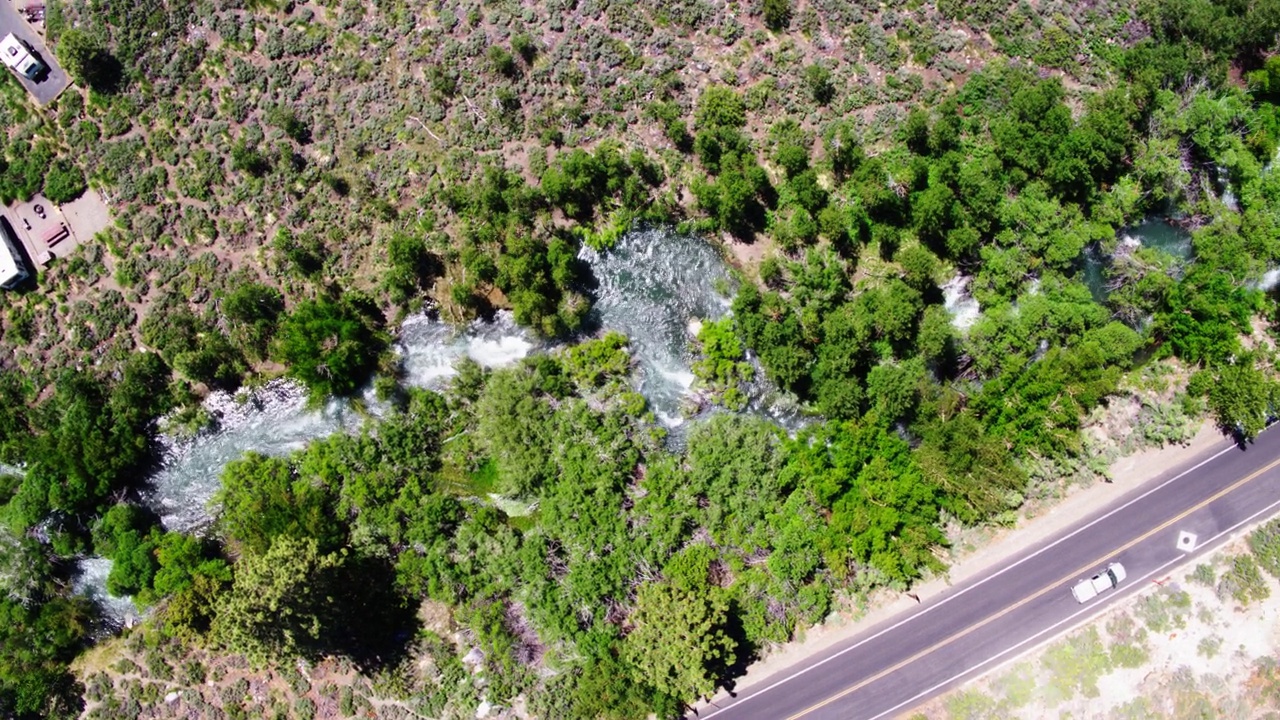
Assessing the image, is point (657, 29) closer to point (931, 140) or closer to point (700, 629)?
point (931, 140)

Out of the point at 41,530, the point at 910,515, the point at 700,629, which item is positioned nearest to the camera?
the point at 700,629

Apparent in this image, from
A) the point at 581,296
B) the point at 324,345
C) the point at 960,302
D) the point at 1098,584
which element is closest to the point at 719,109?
the point at 581,296

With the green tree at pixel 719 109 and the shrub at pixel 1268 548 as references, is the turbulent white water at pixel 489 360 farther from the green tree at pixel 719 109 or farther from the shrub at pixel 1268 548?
the shrub at pixel 1268 548

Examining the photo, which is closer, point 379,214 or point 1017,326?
point 1017,326

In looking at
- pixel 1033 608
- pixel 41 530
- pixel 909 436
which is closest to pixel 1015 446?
pixel 909 436

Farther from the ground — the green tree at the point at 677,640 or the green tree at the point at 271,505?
the green tree at the point at 271,505

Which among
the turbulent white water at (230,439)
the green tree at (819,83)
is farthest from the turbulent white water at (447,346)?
the green tree at (819,83)
